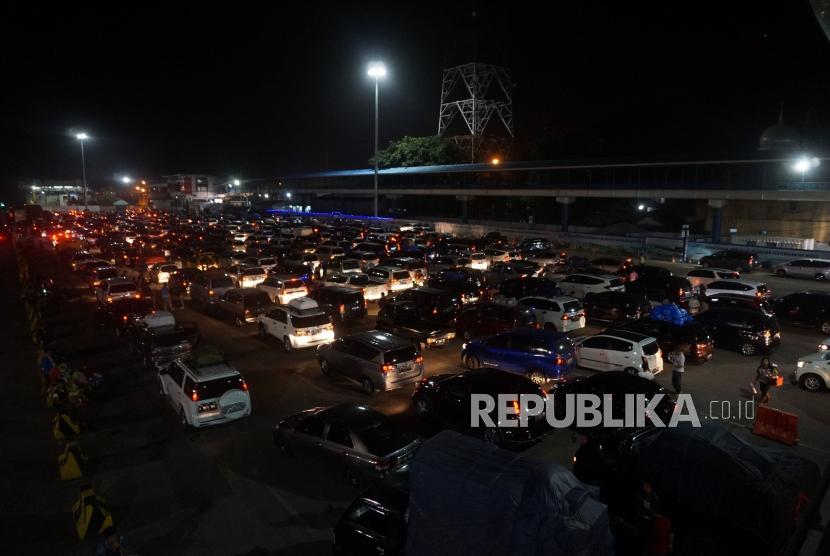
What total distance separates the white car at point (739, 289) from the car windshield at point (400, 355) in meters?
15.8

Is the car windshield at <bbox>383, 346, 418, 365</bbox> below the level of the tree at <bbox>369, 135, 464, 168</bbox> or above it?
below

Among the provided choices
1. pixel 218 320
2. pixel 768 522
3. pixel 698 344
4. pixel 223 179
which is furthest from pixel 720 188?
pixel 223 179

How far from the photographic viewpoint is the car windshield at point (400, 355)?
13.9 metres

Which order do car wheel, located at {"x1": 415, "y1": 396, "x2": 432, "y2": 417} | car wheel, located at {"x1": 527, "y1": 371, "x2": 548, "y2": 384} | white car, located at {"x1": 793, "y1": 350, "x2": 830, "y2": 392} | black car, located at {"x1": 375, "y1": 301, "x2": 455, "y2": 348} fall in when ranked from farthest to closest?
black car, located at {"x1": 375, "y1": 301, "x2": 455, "y2": 348} < car wheel, located at {"x1": 527, "y1": 371, "x2": 548, "y2": 384} < white car, located at {"x1": 793, "y1": 350, "x2": 830, "y2": 392} < car wheel, located at {"x1": 415, "y1": 396, "x2": 432, "y2": 417}

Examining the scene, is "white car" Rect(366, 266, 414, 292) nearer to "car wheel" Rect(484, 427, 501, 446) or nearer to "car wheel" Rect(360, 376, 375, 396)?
"car wheel" Rect(360, 376, 375, 396)

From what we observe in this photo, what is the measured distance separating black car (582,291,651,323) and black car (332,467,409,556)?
1600 centimetres

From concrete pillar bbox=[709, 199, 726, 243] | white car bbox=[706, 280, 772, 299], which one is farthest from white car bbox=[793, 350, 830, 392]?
concrete pillar bbox=[709, 199, 726, 243]

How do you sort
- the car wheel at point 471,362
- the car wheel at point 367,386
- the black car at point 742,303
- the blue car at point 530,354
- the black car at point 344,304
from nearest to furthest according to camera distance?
the car wheel at point 367,386 < the blue car at point 530,354 < the car wheel at point 471,362 < the black car at point 742,303 < the black car at point 344,304

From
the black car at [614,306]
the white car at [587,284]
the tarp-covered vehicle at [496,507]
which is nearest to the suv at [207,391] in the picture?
the tarp-covered vehicle at [496,507]

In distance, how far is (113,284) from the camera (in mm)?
23562

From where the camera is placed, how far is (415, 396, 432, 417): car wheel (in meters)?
12.5

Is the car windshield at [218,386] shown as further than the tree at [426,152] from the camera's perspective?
No

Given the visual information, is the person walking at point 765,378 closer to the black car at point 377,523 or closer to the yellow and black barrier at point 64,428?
the black car at point 377,523

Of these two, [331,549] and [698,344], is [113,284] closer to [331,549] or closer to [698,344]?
[331,549]
